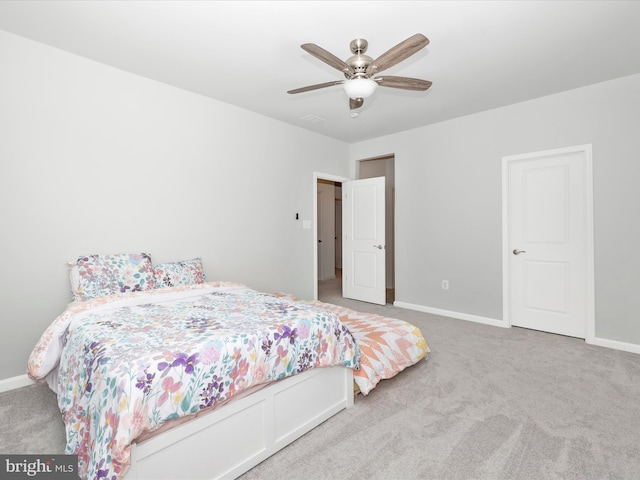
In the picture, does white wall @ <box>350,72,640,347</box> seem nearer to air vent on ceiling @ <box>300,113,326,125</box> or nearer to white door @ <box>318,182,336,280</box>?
air vent on ceiling @ <box>300,113,326,125</box>

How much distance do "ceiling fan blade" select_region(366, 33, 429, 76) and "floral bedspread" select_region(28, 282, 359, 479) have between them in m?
1.64

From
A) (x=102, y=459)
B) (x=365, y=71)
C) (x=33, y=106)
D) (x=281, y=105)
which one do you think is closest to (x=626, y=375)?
(x=365, y=71)

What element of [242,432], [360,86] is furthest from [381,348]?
[360,86]

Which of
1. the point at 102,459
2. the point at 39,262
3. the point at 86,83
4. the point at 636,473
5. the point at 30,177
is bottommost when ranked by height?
the point at 636,473

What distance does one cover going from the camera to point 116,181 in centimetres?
293

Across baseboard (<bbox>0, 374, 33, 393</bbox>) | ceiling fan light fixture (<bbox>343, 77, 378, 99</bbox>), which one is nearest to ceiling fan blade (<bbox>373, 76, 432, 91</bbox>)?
ceiling fan light fixture (<bbox>343, 77, 378, 99</bbox>)

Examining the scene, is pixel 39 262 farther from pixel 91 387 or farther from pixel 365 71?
pixel 365 71

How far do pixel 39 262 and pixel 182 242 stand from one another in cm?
114

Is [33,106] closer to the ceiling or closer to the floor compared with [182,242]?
closer to the ceiling

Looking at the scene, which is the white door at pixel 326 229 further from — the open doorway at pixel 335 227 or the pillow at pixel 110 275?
the pillow at pixel 110 275

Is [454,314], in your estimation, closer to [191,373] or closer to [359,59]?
[359,59]

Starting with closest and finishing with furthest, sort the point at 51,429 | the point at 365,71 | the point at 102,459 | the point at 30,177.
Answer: the point at 102,459 → the point at 51,429 → the point at 365,71 → the point at 30,177

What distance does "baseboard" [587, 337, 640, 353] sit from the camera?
3076 mm

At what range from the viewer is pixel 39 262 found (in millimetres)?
2555
